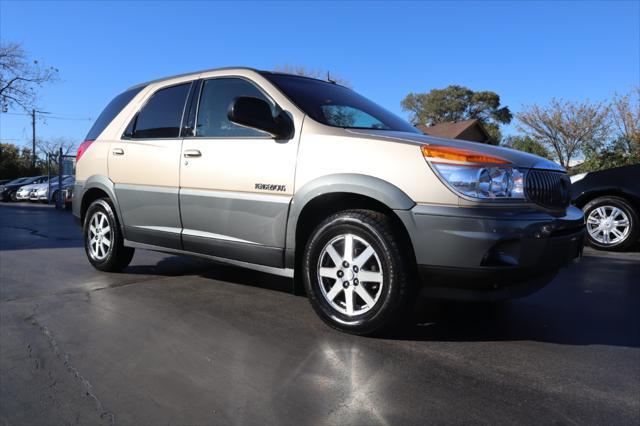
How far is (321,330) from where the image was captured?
3307 millimetres

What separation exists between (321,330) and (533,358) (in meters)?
1.32

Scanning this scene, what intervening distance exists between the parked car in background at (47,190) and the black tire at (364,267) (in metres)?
19.9

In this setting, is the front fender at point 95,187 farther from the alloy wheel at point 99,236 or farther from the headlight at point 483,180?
the headlight at point 483,180

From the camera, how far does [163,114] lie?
15.0 feet

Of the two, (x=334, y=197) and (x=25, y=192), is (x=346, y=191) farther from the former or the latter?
(x=25, y=192)

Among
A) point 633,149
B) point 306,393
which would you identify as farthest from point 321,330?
point 633,149

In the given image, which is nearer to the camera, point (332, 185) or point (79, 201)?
point (332, 185)

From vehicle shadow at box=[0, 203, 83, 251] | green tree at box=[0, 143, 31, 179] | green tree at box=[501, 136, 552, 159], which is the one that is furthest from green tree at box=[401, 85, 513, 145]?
vehicle shadow at box=[0, 203, 83, 251]

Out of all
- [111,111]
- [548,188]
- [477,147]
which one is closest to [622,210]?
[548,188]

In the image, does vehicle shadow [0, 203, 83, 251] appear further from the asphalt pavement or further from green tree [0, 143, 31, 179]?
green tree [0, 143, 31, 179]

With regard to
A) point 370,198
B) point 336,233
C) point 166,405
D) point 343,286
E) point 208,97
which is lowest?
point 166,405

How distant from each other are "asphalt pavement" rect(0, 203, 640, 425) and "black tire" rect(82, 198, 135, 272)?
1.70 ft

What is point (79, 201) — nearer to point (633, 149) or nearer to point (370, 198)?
point (370, 198)

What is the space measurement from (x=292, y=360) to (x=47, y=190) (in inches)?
931
